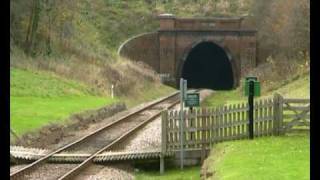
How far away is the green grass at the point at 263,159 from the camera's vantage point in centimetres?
1273

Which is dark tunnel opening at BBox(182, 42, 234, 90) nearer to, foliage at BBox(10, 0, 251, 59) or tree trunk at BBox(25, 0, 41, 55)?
foliage at BBox(10, 0, 251, 59)

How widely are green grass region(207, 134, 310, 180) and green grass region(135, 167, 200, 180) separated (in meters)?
0.59

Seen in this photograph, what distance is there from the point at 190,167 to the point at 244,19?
52072mm

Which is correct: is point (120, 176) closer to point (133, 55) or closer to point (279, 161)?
point (279, 161)

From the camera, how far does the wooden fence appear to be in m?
17.2

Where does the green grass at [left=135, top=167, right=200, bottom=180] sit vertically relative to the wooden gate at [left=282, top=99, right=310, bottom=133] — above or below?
below

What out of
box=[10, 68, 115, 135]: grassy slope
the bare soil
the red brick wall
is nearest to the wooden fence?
the bare soil

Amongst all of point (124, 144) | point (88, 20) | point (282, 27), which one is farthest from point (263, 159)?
point (88, 20)

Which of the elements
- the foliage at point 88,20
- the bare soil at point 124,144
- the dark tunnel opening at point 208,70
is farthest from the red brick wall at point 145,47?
the bare soil at point 124,144

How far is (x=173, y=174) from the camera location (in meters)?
16.6

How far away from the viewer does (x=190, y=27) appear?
66.6 m

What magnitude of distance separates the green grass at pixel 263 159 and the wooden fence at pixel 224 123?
1.41 ft

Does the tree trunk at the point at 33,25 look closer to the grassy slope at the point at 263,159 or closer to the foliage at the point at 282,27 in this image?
the foliage at the point at 282,27

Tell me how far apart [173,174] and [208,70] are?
204 ft
